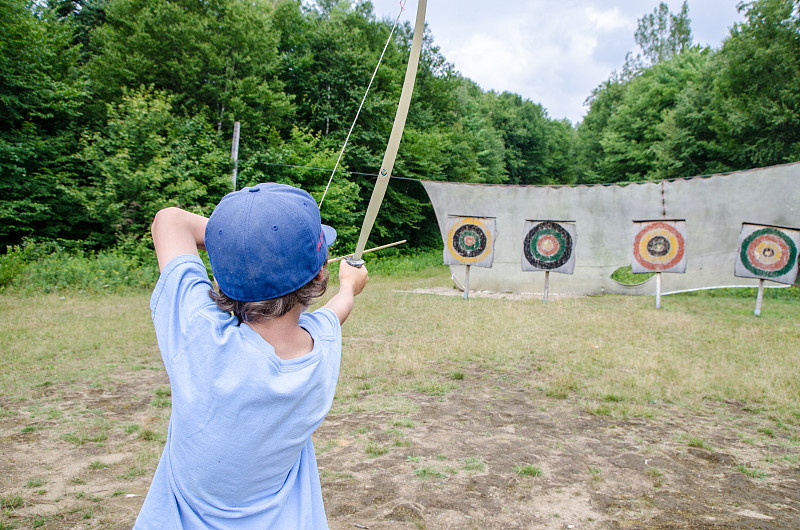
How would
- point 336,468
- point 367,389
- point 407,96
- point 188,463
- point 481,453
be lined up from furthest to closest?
point 367,389
point 481,453
point 336,468
point 407,96
point 188,463

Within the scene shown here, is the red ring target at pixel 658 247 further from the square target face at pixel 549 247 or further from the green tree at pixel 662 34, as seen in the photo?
the green tree at pixel 662 34

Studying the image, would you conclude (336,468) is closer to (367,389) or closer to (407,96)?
(367,389)

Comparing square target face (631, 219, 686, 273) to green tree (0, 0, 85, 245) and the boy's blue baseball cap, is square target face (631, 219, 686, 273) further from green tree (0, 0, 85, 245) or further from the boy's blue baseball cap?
green tree (0, 0, 85, 245)

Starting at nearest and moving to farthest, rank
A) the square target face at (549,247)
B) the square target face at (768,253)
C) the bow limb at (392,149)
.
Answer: the bow limb at (392,149), the square target face at (768,253), the square target face at (549,247)

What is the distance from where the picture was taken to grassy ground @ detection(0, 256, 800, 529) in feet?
10.1

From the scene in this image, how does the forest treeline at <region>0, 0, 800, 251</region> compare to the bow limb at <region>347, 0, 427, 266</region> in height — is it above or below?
above

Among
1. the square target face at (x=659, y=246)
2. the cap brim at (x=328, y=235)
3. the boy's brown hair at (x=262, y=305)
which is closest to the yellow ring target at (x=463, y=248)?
the square target face at (x=659, y=246)

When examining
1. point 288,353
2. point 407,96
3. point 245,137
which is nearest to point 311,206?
point 288,353

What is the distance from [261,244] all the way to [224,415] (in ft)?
0.76

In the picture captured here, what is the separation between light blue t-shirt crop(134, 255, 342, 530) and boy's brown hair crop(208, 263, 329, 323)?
0.01 m

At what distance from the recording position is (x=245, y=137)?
1192 cm

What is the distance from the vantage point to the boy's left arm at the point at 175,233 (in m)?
0.84

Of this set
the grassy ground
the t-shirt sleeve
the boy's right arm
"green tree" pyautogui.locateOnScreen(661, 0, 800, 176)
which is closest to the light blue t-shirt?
the t-shirt sleeve

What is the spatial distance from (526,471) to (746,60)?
14.3 m
